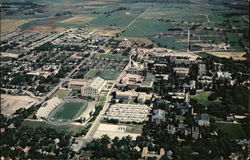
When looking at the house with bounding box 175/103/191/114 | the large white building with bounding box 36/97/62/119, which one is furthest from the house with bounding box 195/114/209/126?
the large white building with bounding box 36/97/62/119

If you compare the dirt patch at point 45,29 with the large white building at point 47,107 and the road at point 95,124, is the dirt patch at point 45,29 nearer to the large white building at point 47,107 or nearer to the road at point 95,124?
the road at point 95,124

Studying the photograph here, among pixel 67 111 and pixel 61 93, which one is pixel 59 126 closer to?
pixel 67 111

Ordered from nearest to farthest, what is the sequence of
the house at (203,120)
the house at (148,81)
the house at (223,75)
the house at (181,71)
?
1. the house at (203,120)
2. the house at (148,81)
3. the house at (223,75)
4. the house at (181,71)

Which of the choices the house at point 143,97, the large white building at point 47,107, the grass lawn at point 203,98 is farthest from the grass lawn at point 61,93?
the grass lawn at point 203,98

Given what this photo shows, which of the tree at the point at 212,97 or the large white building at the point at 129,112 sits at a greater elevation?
the tree at the point at 212,97

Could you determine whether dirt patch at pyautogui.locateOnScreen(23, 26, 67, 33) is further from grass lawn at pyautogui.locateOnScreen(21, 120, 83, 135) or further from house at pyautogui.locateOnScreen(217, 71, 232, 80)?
grass lawn at pyautogui.locateOnScreen(21, 120, 83, 135)

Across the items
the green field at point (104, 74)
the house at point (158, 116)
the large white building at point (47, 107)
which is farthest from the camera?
the green field at point (104, 74)

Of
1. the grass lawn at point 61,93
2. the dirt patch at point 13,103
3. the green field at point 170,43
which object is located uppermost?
the green field at point 170,43
